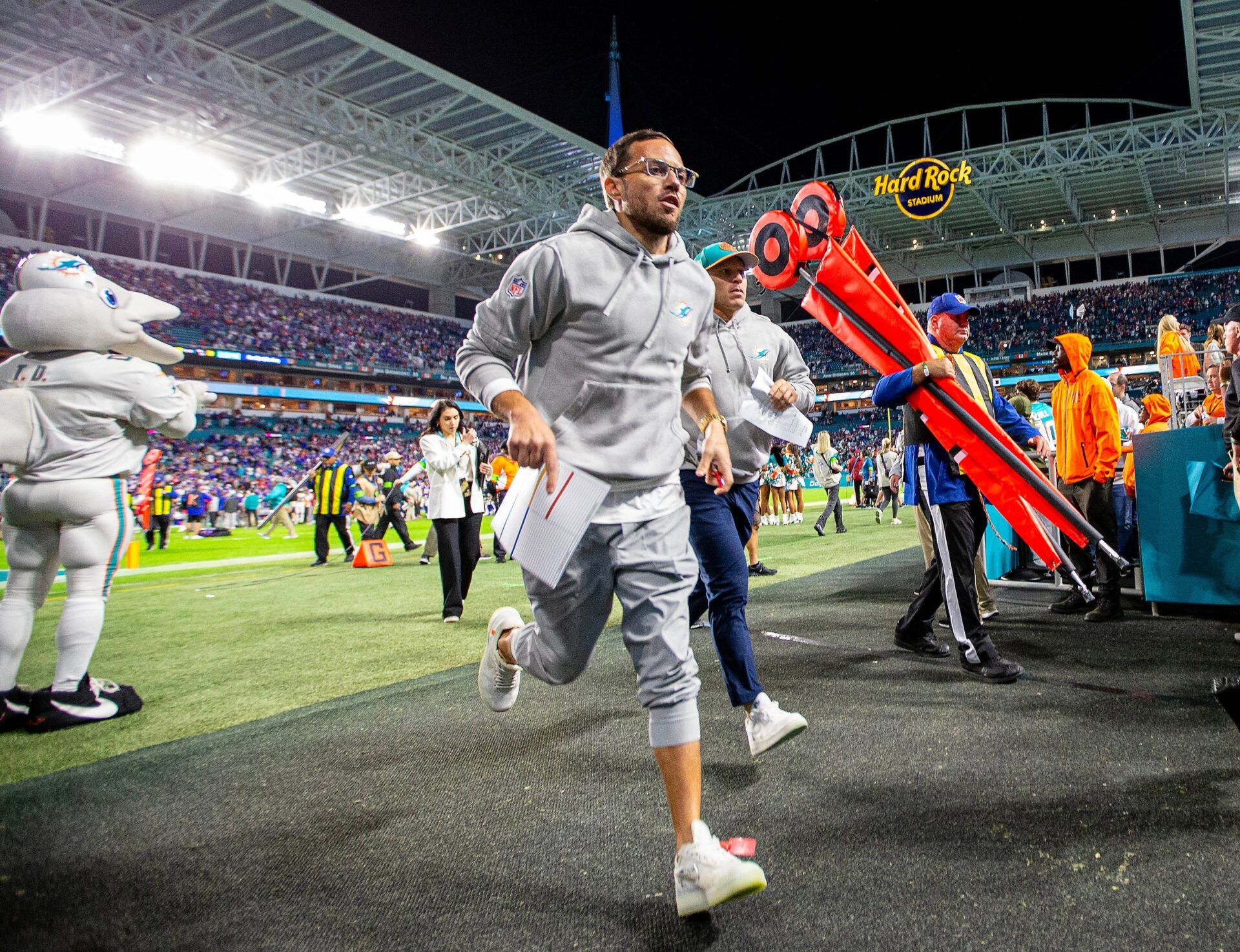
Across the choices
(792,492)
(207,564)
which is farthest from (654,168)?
(792,492)

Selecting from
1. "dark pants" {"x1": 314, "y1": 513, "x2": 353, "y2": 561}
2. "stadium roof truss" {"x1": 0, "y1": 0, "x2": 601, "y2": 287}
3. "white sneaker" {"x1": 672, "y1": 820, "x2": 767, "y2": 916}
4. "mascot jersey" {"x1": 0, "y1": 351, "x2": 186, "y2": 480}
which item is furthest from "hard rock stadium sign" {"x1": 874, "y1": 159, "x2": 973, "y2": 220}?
"white sneaker" {"x1": 672, "y1": 820, "x2": 767, "y2": 916}

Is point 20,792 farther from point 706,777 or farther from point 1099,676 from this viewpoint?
point 1099,676

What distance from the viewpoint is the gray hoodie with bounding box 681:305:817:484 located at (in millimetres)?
3518

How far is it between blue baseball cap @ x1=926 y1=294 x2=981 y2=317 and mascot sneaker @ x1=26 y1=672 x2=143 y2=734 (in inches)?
174

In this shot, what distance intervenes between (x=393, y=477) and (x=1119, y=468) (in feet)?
33.7

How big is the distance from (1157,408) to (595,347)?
26.9ft

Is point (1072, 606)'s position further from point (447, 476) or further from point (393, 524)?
point (393, 524)

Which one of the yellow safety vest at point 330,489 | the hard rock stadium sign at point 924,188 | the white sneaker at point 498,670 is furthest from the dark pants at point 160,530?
the hard rock stadium sign at point 924,188

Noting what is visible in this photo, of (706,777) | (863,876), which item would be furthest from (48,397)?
(863,876)

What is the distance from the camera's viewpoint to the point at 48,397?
3.39m

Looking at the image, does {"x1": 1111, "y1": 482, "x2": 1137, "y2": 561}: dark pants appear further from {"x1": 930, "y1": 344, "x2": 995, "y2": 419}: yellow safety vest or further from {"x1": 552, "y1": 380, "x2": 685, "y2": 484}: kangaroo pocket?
{"x1": 552, "y1": 380, "x2": 685, "y2": 484}: kangaroo pocket

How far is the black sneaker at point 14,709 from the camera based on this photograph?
3.38m

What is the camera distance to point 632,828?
222 cm

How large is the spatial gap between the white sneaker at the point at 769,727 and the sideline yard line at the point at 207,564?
10.2m
